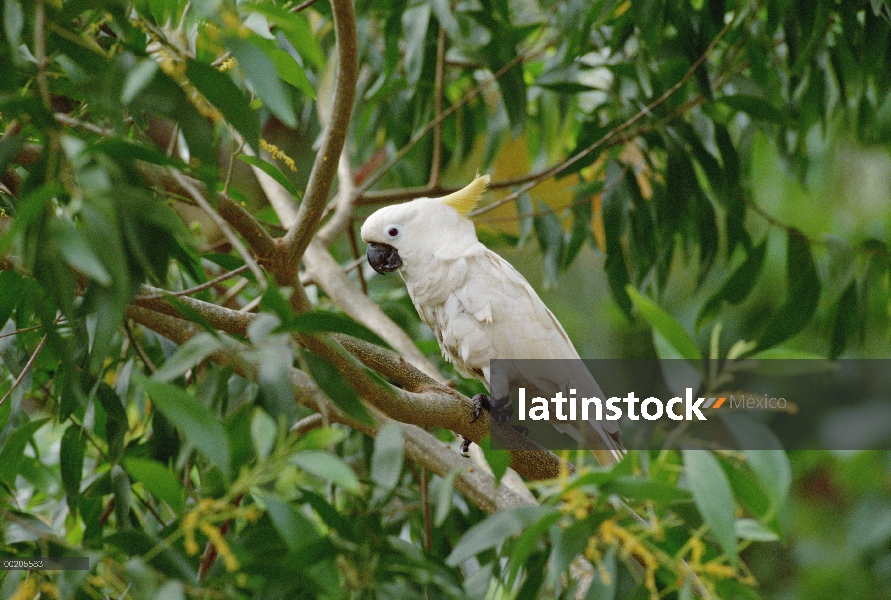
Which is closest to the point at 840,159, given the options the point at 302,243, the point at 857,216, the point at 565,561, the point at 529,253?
the point at 857,216

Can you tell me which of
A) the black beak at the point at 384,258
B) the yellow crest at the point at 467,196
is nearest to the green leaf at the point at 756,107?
the yellow crest at the point at 467,196

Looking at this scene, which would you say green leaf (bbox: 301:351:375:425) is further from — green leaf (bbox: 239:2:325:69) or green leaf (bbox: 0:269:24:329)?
green leaf (bbox: 0:269:24:329)

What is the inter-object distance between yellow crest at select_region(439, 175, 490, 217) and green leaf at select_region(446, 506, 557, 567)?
87 cm

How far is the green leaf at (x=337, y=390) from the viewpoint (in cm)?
69

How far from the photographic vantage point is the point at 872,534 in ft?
8.14

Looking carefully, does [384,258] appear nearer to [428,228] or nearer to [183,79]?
[428,228]

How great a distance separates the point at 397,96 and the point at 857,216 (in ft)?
7.20

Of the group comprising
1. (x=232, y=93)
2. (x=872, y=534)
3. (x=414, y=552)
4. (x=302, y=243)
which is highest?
(x=232, y=93)

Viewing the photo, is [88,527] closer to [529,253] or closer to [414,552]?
[414,552]

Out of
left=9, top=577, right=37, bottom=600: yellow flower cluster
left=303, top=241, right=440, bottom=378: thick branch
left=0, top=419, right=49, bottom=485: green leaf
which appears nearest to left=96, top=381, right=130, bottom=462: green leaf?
left=0, top=419, right=49, bottom=485: green leaf

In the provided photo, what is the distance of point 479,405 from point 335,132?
52cm

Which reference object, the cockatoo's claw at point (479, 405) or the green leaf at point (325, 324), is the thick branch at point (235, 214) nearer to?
the green leaf at point (325, 324)

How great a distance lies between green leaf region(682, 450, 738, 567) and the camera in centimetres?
59

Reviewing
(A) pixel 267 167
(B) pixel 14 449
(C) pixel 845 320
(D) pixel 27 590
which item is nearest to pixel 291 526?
(D) pixel 27 590
